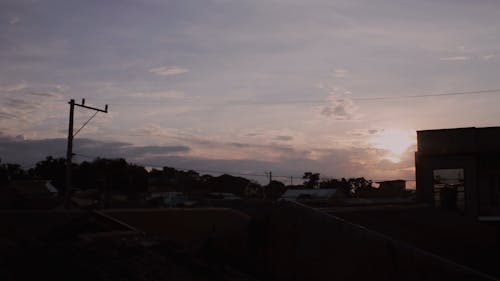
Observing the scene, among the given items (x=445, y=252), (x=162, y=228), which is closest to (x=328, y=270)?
(x=162, y=228)

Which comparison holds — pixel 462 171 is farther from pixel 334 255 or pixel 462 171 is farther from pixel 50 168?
pixel 50 168

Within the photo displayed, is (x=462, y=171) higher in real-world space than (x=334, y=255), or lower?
higher

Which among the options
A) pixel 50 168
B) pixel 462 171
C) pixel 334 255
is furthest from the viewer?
pixel 50 168

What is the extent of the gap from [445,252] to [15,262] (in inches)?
489

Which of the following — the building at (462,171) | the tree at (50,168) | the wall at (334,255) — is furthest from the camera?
the tree at (50,168)

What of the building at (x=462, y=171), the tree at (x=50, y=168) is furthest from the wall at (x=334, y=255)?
the tree at (x=50, y=168)

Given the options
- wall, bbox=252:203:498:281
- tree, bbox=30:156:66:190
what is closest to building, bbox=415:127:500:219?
wall, bbox=252:203:498:281

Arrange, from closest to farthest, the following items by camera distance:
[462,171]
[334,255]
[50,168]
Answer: [334,255], [462,171], [50,168]

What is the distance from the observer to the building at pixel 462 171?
28.9 m

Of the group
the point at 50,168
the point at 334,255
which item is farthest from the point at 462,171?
the point at 50,168

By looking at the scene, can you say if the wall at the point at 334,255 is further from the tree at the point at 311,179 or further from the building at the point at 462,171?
the tree at the point at 311,179

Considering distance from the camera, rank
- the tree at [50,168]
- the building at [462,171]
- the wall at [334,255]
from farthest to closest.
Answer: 1. the tree at [50,168]
2. the building at [462,171]
3. the wall at [334,255]

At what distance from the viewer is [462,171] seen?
29266mm

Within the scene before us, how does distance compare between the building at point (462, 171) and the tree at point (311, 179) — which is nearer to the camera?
the building at point (462, 171)
